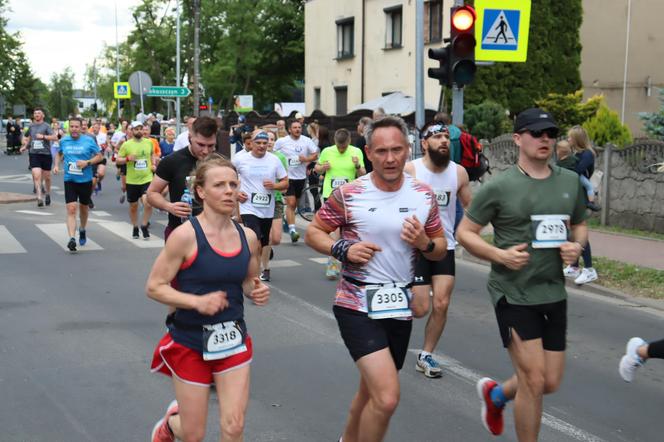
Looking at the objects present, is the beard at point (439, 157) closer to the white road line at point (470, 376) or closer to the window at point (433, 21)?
the white road line at point (470, 376)

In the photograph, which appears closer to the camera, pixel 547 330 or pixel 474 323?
pixel 547 330

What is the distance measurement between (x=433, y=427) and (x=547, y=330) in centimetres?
112

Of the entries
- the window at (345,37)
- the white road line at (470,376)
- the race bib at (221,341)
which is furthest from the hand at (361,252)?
the window at (345,37)

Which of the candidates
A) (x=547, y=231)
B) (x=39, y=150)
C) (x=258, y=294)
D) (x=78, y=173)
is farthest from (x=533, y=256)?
(x=39, y=150)

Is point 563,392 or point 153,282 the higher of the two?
point 153,282

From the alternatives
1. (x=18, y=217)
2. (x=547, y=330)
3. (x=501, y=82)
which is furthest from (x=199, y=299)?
(x=501, y=82)

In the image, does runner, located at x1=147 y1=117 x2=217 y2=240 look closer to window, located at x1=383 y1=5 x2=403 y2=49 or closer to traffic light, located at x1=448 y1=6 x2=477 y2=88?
traffic light, located at x1=448 y1=6 x2=477 y2=88

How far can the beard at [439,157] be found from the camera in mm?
6367

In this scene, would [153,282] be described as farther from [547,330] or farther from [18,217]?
[18,217]

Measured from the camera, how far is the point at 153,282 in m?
3.95

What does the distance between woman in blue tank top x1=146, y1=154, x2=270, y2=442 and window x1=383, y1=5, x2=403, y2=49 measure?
2886cm

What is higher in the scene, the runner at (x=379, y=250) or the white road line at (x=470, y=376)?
the runner at (x=379, y=250)

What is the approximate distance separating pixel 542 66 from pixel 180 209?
25218 mm

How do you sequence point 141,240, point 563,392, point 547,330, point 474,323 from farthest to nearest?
point 141,240 < point 474,323 < point 563,392 < point 547,330
